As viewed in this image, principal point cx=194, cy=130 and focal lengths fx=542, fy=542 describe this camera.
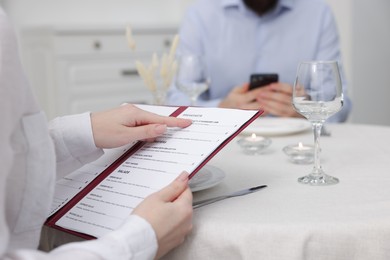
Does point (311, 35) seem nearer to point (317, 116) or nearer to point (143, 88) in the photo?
point (317, 116)

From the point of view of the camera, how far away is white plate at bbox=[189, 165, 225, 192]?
34.2 inches

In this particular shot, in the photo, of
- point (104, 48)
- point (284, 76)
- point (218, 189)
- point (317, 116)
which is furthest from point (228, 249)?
point (104, 48)

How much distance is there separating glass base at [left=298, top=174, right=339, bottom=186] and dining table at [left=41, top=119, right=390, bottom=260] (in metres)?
0.01

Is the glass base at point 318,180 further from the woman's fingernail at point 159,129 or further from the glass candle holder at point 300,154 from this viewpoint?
the woman's fingernail at point 159,129

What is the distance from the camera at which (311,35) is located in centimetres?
212

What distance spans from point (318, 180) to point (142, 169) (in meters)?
0.30

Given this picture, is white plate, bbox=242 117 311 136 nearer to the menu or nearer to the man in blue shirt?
the menu

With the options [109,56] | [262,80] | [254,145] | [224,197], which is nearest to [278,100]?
[262,80]

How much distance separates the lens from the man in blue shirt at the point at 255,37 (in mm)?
2113

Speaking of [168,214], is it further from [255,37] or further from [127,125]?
[255,37]

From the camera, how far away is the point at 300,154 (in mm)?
1091

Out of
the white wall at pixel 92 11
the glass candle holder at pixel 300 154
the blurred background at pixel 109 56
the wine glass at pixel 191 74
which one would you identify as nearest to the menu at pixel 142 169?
the glass candle holder at pixel 300 154

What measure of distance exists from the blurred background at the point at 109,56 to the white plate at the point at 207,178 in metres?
2.35

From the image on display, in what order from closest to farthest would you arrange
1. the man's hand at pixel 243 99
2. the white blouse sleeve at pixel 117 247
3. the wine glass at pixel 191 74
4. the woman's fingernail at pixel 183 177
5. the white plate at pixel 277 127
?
1. the white blouse sleeve at pixel 117 247
2. the woman's fingernail at pixel 183 177
3. the white plate at pixel 277 127
4. the wine glass at pixel 191 74
5. the man's hand at pixel 243 99
